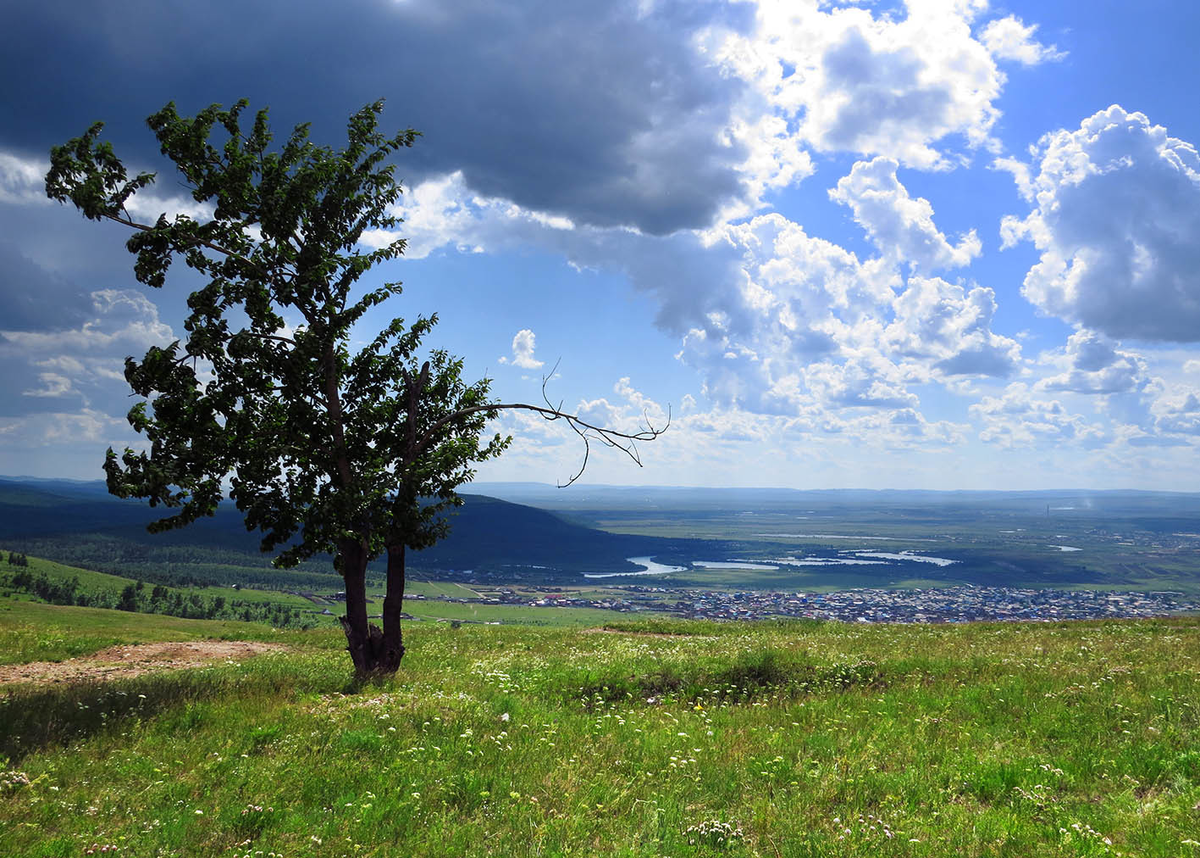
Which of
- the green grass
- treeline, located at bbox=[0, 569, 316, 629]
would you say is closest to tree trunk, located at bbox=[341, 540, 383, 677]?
the green grass

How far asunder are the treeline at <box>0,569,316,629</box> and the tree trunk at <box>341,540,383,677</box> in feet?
341

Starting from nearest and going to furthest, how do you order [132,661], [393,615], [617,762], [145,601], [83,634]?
[617,762]
[393,615]
[132,661]
[83,634]
[145,601]

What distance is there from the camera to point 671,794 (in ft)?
31.7

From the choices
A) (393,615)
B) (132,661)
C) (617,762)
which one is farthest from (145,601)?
(617,762)

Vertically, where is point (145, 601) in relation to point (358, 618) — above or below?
below

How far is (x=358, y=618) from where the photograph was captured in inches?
702

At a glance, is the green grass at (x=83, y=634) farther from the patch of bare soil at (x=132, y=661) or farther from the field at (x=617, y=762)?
the field at (x=617, y=762)

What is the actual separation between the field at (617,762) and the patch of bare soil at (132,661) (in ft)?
8.13

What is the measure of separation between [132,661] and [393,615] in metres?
10.9

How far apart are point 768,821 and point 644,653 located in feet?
47.2

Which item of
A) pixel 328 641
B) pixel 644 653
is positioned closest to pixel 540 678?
pixel 644 653

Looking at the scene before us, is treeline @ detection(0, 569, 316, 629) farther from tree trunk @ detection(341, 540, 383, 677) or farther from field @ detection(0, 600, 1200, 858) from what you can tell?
field @ detection(0, 600, 1200, 858)

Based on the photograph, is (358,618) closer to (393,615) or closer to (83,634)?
(393,615)

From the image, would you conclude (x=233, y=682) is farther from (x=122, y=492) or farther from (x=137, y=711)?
(x=122, y=492)
